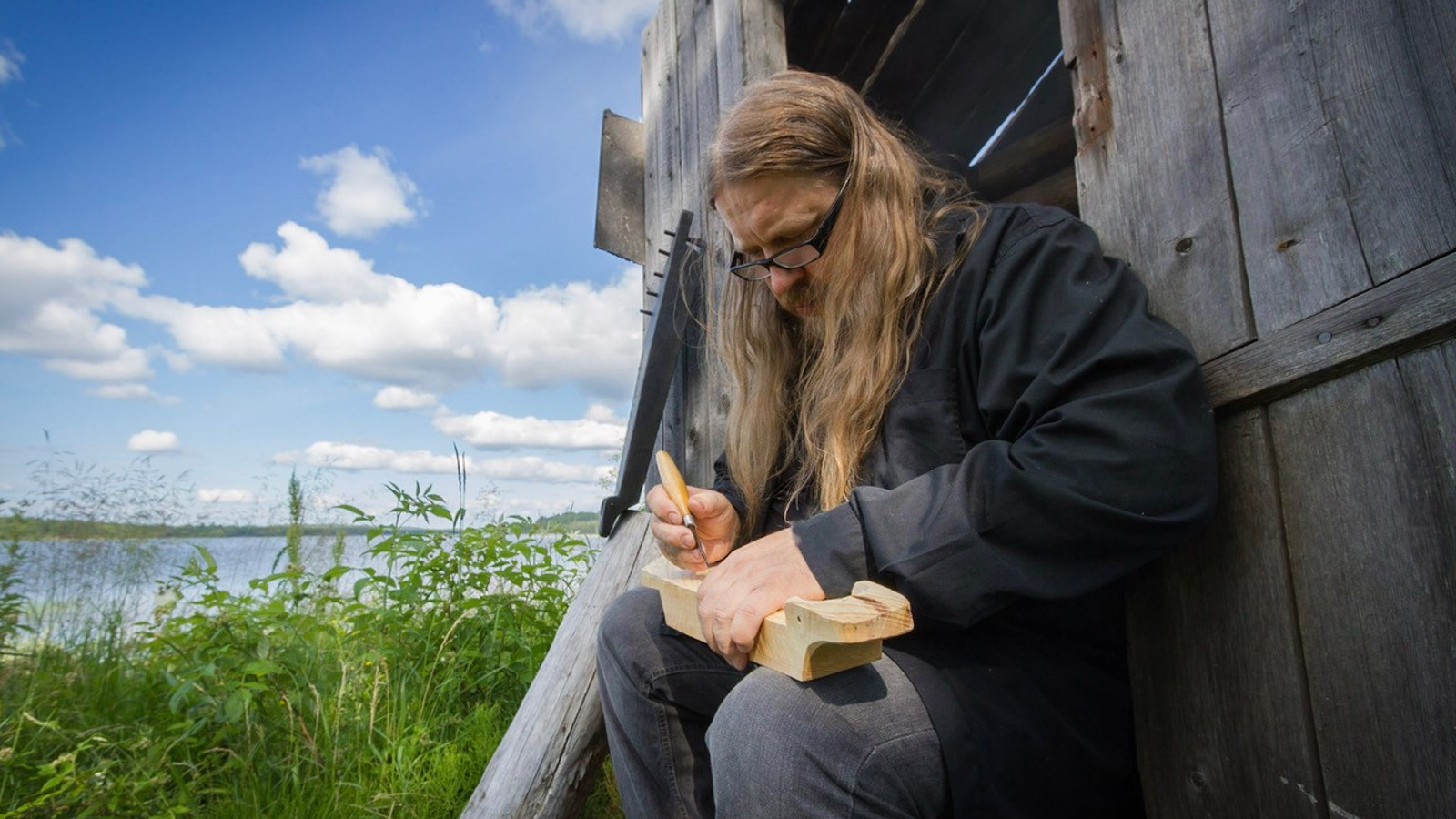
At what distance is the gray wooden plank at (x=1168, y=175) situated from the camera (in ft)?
3.70

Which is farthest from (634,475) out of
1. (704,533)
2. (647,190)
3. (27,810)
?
(27,810)

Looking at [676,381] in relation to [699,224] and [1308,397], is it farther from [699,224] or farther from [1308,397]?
[1308,397]

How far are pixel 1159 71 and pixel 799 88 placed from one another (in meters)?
0.67

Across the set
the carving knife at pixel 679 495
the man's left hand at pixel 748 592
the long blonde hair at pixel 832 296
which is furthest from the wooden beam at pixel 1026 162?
the man's left hand at pixel 748 592

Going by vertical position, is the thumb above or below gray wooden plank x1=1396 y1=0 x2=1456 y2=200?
below

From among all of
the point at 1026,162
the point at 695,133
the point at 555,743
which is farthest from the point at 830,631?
the point at 1026,162

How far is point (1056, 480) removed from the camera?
906 mm

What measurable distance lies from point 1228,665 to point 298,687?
2535 millimetres

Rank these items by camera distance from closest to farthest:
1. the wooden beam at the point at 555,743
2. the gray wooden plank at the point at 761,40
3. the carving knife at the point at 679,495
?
the carving knife at the point at 679,495
the wooden beam at the point at 555,743
the gray wooden plank at the point at 761,40

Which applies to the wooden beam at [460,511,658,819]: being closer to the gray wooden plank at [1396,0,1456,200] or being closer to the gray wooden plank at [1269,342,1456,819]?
the gray wooden plank at [1269,342,1456,819]

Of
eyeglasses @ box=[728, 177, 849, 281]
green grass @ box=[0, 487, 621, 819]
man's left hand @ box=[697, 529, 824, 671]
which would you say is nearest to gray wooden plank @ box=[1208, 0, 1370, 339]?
eyeglasses @ box=[728, 177, 849, 281]

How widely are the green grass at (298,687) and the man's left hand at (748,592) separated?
1588 millimetres

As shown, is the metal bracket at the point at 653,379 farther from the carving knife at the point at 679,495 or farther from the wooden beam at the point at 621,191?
the carving knife at the point at 679,495

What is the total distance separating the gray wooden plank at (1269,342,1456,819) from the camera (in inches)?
33.8
